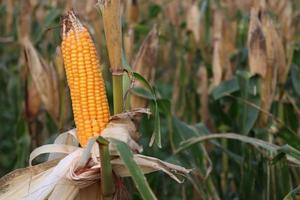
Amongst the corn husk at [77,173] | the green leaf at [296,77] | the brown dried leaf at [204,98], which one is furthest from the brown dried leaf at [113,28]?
the brown dried leaf at [204,98]

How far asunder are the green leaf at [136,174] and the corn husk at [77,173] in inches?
3.0

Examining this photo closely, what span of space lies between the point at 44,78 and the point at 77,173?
0.91 meters

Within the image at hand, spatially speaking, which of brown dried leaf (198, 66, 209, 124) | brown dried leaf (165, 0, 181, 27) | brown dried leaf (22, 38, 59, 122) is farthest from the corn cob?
brown dried leaf (165, 0, 181, 27)

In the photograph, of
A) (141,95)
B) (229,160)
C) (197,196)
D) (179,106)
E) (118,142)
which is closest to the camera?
(118,142)

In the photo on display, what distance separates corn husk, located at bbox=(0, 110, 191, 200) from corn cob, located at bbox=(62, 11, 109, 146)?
31 millimetres

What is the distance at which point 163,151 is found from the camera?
2.46 m

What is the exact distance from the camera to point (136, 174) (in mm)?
1032

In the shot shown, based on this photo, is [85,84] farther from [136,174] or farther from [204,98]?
[204,98]

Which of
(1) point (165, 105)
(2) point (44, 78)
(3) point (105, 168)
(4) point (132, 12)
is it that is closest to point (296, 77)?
(1) point (165, 105)

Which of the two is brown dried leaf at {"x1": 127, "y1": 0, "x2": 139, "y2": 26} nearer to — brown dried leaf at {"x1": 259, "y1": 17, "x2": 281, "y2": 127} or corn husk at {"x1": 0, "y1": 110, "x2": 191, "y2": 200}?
brown dried leaf at {"x1": 259, "y1": 17, "x2": 281, "y2": 127}

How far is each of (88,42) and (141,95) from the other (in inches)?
29.9

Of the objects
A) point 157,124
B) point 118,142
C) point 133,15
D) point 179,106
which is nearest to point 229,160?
point 179,106

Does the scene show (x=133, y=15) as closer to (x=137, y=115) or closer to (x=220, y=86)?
(x=220, y=86)

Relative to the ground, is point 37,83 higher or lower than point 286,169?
higher
